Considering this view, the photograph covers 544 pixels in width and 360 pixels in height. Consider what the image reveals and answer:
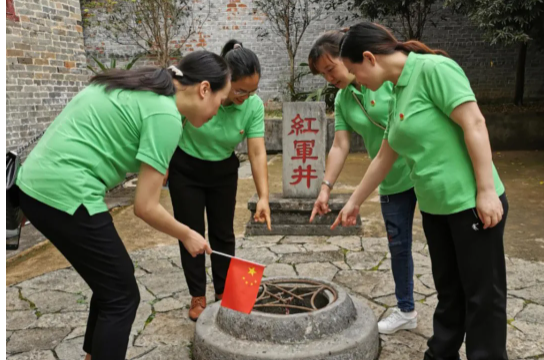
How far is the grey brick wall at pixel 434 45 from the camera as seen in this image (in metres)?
11.9

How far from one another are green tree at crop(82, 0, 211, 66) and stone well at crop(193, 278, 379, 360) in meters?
9.49

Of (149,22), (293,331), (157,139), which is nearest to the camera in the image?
(157,139)

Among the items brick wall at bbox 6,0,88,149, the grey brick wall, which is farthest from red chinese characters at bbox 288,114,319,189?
the grey brick wall

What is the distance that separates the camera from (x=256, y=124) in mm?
3107

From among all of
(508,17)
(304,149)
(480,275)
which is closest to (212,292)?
(480,275)

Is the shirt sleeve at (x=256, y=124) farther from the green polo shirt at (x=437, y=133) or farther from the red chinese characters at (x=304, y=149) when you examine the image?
the red chinese characters at (x=304, y=149)

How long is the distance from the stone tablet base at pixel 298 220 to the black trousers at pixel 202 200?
1928 millimetres

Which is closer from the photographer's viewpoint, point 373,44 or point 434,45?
point 373,44

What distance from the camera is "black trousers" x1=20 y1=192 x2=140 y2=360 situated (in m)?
1.87

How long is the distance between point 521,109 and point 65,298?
10086 mm

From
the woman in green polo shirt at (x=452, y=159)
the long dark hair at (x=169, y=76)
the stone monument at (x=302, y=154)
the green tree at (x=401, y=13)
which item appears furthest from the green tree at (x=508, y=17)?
the long dark hair at (x=169, y=76)

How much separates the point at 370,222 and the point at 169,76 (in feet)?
13.1

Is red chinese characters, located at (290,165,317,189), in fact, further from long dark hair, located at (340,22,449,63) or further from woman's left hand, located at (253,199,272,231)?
long dark hair, located at (340,22,449,63)

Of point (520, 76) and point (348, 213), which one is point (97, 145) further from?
point (520, 76)
